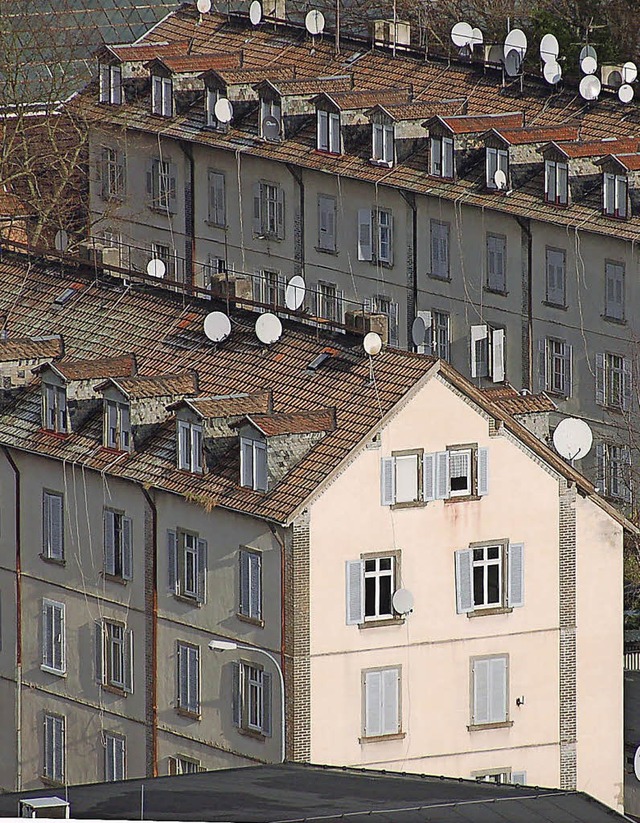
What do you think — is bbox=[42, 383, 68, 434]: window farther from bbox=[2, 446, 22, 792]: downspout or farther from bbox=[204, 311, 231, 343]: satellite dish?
bbox=[204, 311, 231, 343]: satellite dish

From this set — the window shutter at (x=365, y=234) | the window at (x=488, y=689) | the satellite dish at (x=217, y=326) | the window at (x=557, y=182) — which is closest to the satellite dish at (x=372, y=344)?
the satellite dish at (x=217, y=326)

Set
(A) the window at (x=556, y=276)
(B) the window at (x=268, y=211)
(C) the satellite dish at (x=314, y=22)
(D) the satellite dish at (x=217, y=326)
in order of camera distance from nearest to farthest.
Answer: (D) the satellite dish at (x=217, y=326), (A) the window at (x=556, y=276), (B) the window at (x=268, y=211), (C) the satellite dish at (x=314, y=22)

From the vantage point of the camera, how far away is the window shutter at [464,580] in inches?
2442

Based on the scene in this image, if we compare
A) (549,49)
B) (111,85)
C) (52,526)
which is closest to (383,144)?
(549,49)

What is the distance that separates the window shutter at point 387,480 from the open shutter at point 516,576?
296 cm

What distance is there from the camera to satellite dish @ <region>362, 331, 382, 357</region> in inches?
2457

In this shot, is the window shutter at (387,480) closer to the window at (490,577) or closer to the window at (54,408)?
the window at (490,577)

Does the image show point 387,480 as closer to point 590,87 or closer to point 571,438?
point 571,438

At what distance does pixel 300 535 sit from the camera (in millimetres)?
60375

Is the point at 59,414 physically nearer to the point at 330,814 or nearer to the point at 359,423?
the point at 359,423

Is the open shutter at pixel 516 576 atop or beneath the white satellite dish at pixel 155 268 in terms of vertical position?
beneath

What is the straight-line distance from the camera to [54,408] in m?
66.8

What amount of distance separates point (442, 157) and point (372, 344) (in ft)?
89.1

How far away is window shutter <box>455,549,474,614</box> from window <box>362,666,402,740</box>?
1875mm
